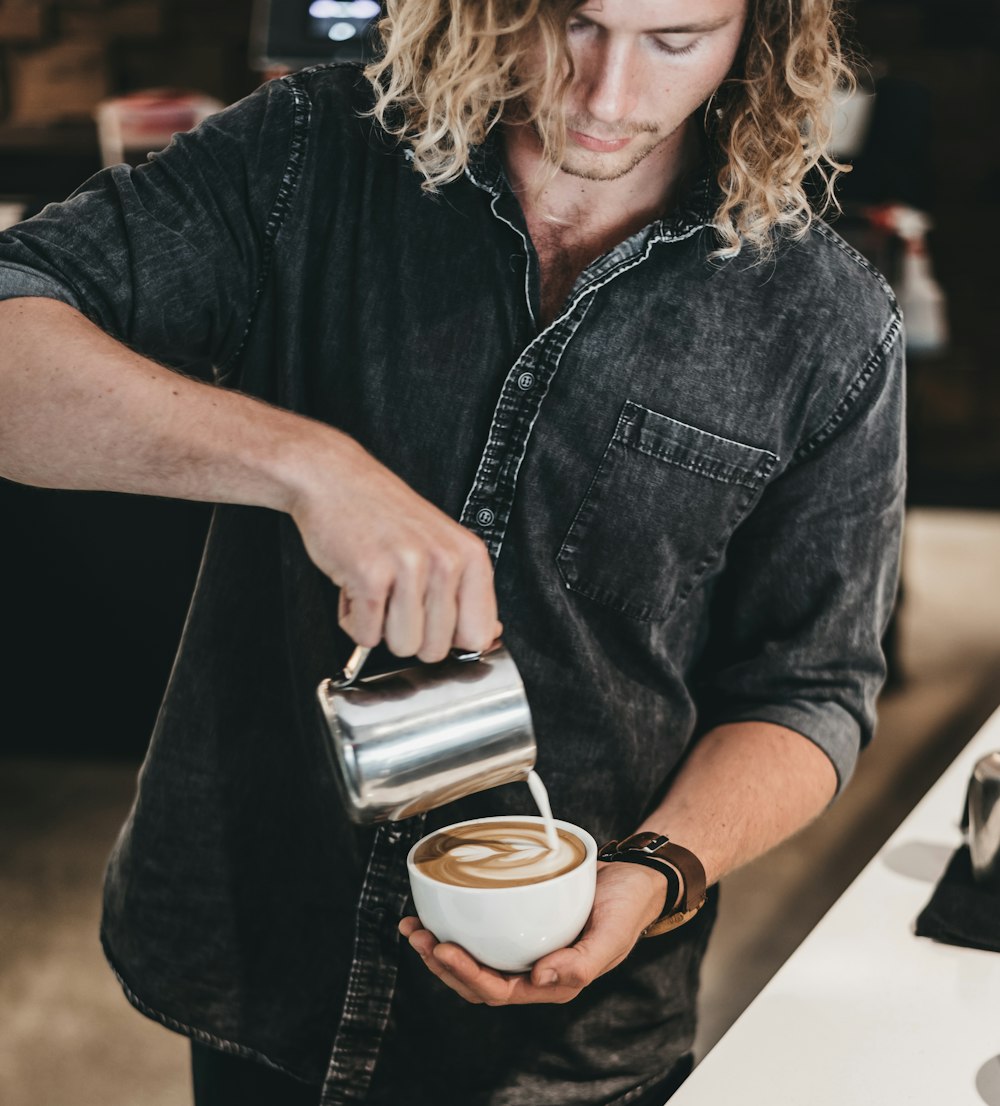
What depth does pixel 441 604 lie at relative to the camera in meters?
0.90

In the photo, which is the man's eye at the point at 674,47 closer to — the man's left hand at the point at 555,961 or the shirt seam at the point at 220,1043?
the man's left hand at the point at 555,961

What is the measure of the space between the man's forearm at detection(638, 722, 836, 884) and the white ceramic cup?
0.24 meters

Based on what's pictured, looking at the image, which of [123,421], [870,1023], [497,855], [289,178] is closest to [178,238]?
[289,178]

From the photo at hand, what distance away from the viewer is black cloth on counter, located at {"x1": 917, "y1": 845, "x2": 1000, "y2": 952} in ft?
3.91

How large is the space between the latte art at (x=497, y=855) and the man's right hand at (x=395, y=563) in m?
0.18

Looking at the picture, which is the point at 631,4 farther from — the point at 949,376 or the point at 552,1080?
the point at 949,376

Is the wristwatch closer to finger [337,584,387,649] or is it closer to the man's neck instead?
finger [337,584,387,649]

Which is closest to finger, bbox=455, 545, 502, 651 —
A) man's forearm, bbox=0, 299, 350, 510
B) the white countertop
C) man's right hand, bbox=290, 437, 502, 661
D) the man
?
man's right hand, bbox=290, 437, 502, 661

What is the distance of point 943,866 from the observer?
1321mm

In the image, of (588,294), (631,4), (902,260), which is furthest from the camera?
(902,260)

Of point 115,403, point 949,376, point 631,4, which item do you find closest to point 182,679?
point 115,403

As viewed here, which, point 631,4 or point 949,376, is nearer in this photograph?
point 631,4

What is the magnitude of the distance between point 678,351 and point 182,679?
58 centimetres

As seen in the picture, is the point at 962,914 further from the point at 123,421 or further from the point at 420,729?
the point at 123,421
